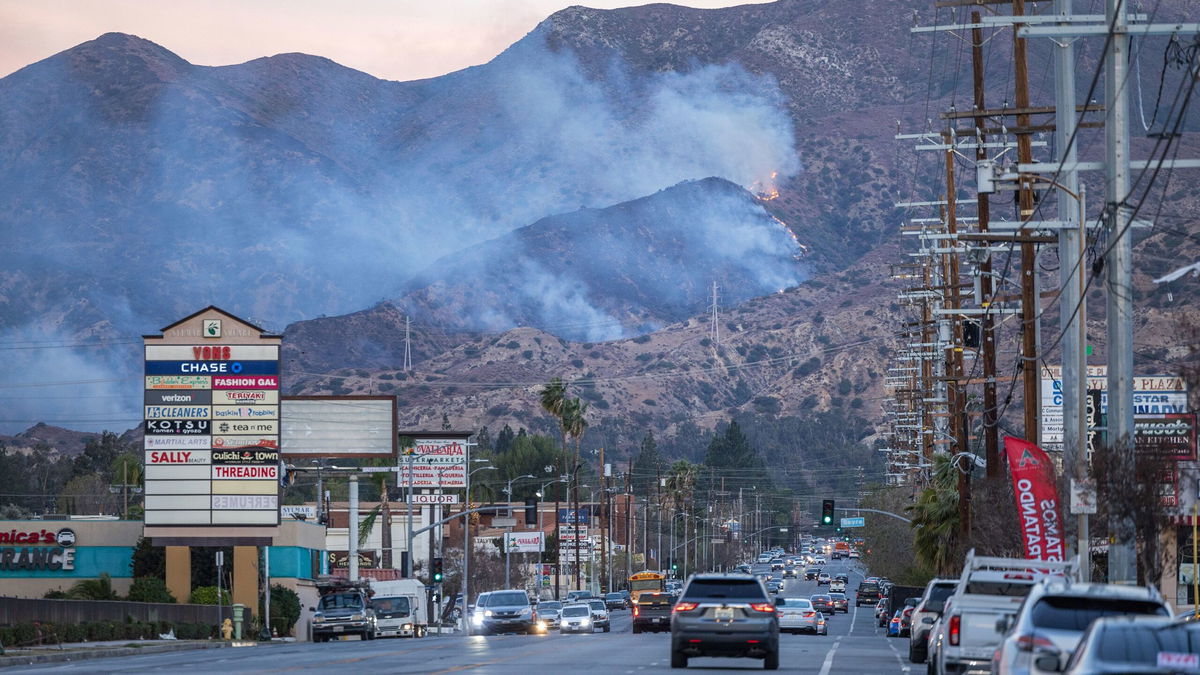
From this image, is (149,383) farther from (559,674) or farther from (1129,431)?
(1129,431)

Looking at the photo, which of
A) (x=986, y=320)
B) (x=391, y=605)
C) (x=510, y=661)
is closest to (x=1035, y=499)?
(x=510, y=661)

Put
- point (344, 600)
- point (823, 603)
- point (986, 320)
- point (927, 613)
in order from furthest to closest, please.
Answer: point (823, 603), point (344, 600), point (986, 320), point (927, 613)

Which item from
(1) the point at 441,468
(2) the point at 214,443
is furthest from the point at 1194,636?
(1) the point at 441,468

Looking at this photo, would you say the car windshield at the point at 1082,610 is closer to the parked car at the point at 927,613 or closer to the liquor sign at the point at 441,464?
the parked car at the point at 927,613

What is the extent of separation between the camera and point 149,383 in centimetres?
7581

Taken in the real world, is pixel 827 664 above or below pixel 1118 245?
below

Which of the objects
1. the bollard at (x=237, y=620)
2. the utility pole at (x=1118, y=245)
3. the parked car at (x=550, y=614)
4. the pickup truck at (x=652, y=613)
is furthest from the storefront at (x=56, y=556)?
the utility pole at (x=1118, y=245)

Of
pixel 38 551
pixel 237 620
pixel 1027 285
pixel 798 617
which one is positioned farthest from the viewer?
pixel 38 551

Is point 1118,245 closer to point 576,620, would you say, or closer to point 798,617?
point 798,617

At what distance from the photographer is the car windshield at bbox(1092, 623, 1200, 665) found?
1636 centimetres

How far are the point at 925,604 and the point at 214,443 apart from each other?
4414cm

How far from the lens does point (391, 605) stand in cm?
6862

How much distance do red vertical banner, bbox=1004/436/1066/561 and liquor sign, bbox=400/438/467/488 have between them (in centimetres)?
8050

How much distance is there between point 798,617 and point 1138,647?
52.1m
